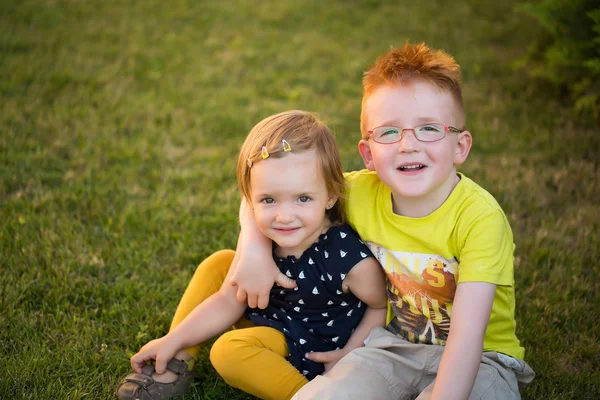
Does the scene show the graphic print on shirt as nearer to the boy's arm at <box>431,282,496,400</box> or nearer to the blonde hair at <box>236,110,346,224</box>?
the boy's arm at <box>431,282,496,400</box>

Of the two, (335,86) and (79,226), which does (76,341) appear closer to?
(79,226)

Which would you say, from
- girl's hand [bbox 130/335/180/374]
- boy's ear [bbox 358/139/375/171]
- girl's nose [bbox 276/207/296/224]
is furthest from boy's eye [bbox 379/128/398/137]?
girl's hand [bbox 130/335/180/374]

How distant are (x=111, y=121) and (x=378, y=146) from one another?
296 centimetres

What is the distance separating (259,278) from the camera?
236 centimetres

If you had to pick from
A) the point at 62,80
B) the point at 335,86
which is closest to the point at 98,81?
the point at 62,80

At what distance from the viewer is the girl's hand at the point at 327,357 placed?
2.38 m

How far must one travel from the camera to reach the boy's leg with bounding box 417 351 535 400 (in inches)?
80.3

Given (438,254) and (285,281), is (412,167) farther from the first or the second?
(285,281)

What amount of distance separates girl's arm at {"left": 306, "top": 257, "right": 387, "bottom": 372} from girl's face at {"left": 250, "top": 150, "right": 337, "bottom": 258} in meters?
0.24

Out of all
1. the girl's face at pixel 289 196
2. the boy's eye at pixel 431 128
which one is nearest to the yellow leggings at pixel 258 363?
the girl's face at pixel 289 196

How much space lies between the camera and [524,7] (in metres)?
4.55

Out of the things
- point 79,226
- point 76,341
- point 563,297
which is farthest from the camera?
point 79,226

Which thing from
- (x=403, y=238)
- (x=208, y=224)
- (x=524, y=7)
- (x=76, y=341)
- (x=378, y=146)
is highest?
(x=524, y=7)

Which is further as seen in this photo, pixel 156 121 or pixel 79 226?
pixel 156 121
